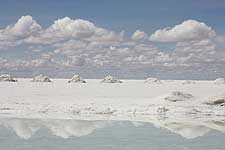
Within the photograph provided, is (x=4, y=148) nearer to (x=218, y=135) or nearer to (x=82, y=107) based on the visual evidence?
(x=218, y=135)

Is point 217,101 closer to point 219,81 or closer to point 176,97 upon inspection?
point 176,97

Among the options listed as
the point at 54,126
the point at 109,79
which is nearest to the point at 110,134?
the point at 54,126

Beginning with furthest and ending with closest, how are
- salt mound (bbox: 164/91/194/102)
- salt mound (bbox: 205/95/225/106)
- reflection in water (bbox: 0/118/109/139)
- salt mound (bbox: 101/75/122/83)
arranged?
salt mound (bbox: 101/75/122/83), salt mound (bbox: 164/91/194/102), salt mound (bbox: 205/95/225/106), reflection in water (bbox: 0/118/109/139)

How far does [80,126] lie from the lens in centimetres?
1677

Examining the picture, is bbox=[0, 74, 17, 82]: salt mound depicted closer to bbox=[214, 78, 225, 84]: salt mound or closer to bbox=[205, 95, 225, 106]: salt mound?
bbox=[214, 78, 225, 84]: salt mound

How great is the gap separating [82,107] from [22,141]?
32.9 feet

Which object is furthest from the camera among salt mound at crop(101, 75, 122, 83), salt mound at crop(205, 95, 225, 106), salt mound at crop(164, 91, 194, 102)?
salt mound at crop(101, 75, 122, 83)

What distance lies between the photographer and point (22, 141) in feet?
41.5

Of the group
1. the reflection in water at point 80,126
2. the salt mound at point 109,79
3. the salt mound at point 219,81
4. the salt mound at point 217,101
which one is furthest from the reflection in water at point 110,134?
the salt mound at point 219,81

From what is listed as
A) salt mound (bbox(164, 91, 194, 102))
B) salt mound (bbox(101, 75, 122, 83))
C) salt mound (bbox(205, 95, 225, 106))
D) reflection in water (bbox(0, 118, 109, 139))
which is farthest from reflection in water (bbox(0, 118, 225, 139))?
salt mound (bbox(101, 75, 122, 83))

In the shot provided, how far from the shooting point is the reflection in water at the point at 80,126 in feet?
48.5

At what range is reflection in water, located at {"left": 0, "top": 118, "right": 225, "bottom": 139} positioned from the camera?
14789 mm

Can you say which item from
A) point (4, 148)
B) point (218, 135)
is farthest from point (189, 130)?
point (4, 148)

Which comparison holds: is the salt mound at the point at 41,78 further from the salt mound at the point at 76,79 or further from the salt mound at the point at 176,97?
the salt mound at the point at 176,97
